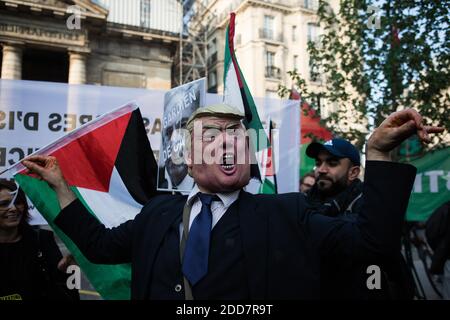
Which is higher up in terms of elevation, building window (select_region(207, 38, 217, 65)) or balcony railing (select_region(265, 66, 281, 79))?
building window (select_region(207, 38, 217, 65))

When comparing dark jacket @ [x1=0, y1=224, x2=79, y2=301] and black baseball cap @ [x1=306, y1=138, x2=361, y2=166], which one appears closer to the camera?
dark jacket @ [x1=0, y1=224, x2=79, y2=301]

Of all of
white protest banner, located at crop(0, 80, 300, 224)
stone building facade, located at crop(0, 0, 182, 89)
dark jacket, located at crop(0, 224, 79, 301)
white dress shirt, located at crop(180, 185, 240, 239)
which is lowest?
dark jacket, located at crop(0, 224, 79, 301)

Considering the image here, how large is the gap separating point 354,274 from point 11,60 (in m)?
15.6

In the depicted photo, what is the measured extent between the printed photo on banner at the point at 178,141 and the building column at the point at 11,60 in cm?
1357

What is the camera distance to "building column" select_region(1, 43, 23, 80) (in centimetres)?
1436

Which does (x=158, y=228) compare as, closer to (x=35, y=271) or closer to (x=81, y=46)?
(x=35, y=271)

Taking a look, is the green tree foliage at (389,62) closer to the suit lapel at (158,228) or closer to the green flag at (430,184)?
the green flag at (430,184)

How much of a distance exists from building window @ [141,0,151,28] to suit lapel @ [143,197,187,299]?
17.8m

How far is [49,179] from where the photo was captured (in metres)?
1.99

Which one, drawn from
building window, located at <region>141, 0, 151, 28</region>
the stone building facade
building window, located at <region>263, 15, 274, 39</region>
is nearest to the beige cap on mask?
the stone building facade

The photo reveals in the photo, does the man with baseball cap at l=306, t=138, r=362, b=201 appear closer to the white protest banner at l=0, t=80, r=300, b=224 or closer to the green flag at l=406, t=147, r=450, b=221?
the white protest banner at l=0, t=80, r=300, b=224

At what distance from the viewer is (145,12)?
18.6m

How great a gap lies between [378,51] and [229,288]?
4.93 meters
